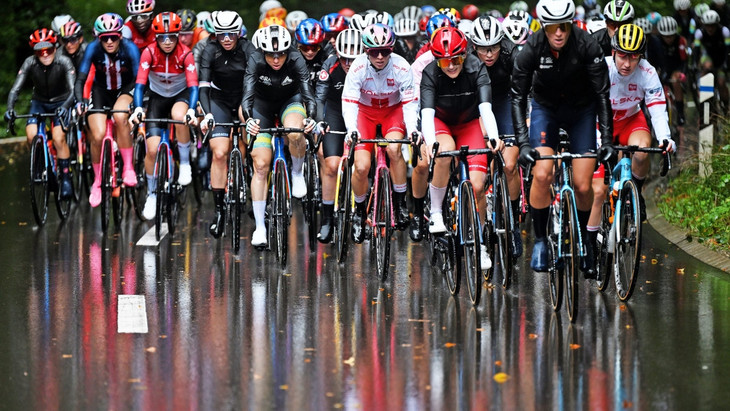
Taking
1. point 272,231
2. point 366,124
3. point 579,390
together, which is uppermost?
point 366,124

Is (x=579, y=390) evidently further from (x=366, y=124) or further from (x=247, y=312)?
(x=366, y=124)

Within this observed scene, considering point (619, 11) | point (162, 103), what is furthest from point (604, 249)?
point (162, 103)

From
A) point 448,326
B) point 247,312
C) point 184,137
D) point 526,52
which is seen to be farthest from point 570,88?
point 184,137

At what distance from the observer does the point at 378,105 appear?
12352mm

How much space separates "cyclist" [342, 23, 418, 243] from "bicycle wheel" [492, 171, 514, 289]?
101cm

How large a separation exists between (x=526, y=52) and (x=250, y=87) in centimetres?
316

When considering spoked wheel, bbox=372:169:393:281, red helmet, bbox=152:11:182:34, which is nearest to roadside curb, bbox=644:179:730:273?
spoked wheel, bbox=372:169:393:281

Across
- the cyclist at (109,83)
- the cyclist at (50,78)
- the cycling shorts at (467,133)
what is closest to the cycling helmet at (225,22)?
the cyclist at (109,83)

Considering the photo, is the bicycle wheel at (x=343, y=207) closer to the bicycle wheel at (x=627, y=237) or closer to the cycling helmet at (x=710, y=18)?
the bicycle wheel at (x=627, y=237)

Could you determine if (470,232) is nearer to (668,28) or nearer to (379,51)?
(379,51)

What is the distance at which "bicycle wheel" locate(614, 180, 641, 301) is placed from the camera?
991cm

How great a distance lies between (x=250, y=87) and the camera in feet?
41.0

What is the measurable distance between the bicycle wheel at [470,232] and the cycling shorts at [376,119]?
2.07 m

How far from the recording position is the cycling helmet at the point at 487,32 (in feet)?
40.1
